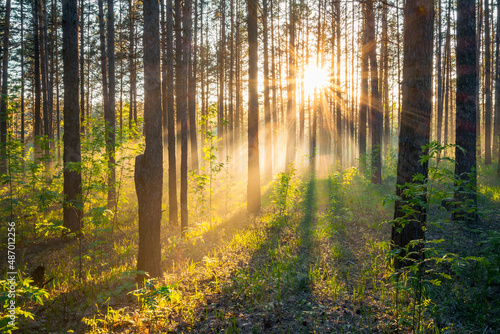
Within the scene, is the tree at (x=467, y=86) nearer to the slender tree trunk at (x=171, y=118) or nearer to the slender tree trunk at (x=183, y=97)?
the slender tree trunk at (x=183, y=97)

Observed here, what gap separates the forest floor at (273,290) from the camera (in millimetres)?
3406

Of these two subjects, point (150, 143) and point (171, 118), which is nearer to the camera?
point (150, 143)

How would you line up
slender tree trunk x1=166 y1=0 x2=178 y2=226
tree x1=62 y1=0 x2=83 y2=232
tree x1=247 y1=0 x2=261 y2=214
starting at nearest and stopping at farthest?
1. tree x1=62 y1=0 x2=83 y2=232
2. slender tree trunk x1=166 y1=0 x2=178 y2=226
3. tree x1=247 y1=0 x2=261 y2=214

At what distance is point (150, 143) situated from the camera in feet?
16.5

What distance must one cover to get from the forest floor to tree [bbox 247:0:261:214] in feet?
8.33

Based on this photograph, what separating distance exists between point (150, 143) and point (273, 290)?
359 cm

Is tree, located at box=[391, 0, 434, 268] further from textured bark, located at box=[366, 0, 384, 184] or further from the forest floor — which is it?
textured bark, located at box=[366, 0, 384, 184]

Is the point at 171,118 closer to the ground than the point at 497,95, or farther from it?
closer to the ground

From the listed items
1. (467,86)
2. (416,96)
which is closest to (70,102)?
(416,96)

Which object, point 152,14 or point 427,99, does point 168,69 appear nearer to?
point 152,14

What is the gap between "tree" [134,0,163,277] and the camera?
16.4 ft

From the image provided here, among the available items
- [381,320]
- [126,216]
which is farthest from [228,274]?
[126,216]

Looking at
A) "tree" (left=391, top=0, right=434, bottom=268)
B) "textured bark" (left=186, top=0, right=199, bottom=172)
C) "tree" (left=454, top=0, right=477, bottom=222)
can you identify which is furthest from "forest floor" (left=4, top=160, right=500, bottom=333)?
"textured bark" (left=186, top=0, right=199, bottom=172)

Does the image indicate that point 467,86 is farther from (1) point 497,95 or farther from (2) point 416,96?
(1) point 497,95
